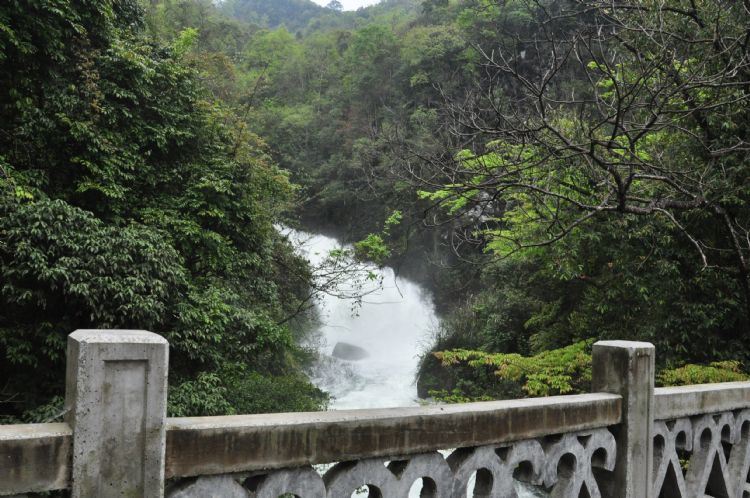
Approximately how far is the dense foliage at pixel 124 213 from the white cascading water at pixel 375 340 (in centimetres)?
535

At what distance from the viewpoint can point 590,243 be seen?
9562 mm

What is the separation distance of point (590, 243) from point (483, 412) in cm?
825

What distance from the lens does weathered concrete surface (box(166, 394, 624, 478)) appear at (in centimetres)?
151

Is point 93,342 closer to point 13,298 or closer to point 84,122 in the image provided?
point 13,298

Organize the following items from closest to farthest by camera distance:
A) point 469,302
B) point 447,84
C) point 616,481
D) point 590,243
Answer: point 616,481 → point 590,243 → point 469,302 → point 447,84

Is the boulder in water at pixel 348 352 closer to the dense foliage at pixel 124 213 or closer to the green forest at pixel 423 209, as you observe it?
the green forest at pixel 423 209

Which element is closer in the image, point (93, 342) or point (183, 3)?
point (93, 342)

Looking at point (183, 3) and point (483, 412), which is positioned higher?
point (183, 3)

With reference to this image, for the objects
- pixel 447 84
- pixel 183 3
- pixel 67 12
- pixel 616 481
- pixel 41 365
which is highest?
pixel 183 3

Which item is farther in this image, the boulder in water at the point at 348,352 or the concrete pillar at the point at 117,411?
the boulder in water at the point at 348,352

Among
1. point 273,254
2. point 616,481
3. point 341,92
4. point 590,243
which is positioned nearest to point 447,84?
point 341,92

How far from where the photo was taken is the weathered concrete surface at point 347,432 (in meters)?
1.51

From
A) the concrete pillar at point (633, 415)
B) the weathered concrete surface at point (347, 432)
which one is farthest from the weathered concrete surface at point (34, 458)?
the concrete pillar at point (633, 415)

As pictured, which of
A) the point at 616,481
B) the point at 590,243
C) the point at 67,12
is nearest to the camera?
the point at 616,481
